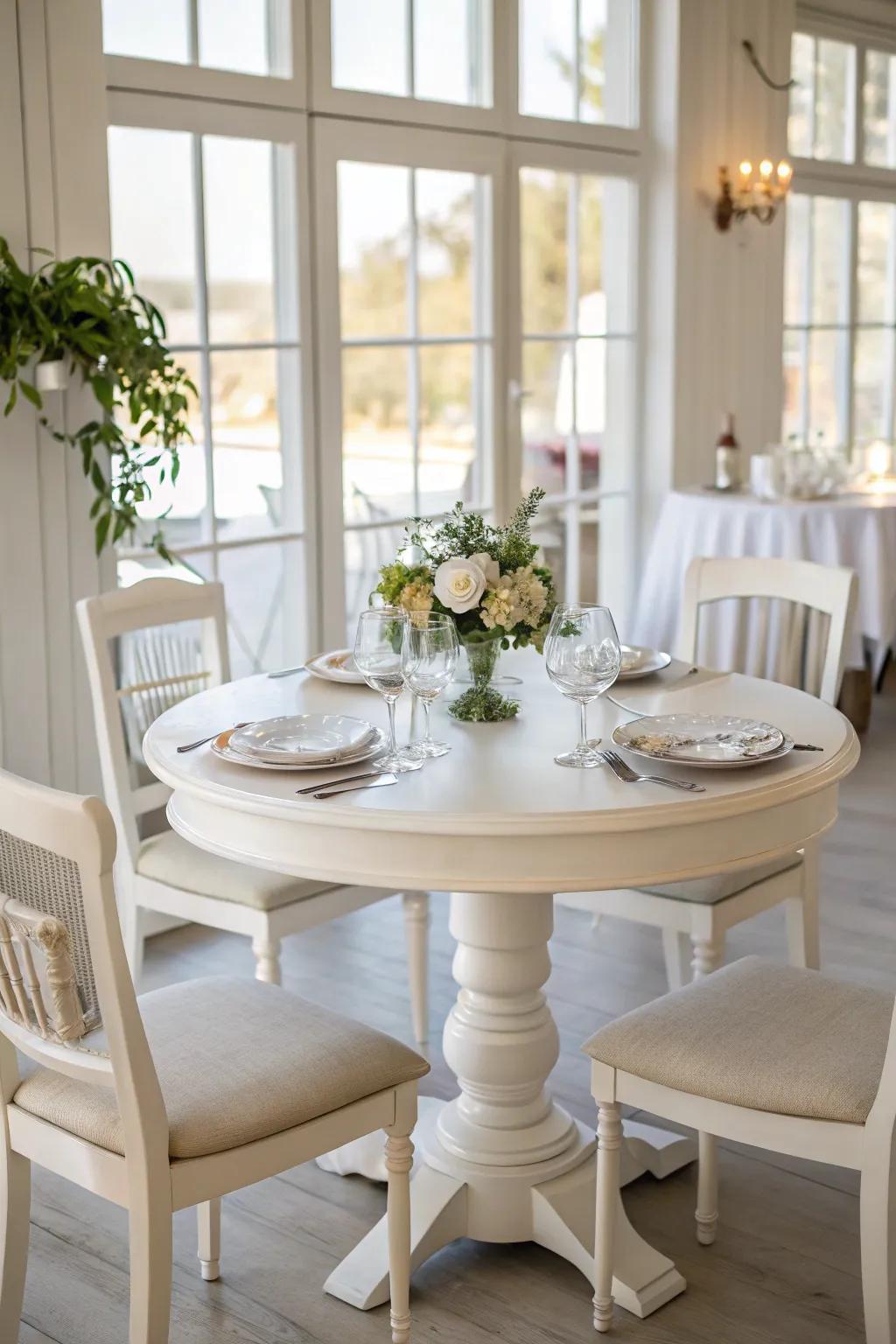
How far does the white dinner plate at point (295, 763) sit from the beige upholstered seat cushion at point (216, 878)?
47cm

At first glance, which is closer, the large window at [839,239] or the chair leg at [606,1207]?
the chair leg at [606,1207]

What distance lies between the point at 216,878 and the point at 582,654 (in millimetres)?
912

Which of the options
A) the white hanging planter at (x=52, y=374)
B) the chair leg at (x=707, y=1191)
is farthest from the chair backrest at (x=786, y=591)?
the white hanging planter at (x=52, y=374)

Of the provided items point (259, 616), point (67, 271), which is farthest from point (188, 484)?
point (67, 271)

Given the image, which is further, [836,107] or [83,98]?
[836,107]

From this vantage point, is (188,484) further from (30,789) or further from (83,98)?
(30,789)

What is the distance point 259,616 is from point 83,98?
137cm

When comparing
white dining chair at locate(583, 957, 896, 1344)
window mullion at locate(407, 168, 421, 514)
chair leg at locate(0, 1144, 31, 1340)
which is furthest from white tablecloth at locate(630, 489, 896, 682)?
chair leg at locate(0, 1144, 31, 1340)

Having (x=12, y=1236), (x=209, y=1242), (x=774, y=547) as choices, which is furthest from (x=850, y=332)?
(x=12, y=1236)

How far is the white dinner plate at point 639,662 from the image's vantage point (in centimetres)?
246

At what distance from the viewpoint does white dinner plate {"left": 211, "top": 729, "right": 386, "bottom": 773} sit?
6.42ft

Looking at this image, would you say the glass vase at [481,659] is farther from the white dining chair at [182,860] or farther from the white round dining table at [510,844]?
the white dining chair at [182,860]

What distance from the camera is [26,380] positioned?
318 cm

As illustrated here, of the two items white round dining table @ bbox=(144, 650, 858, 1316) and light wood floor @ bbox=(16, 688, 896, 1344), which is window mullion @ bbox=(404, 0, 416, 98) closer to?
white round dining table @ bbox=(144, 650, 858, 1316)
